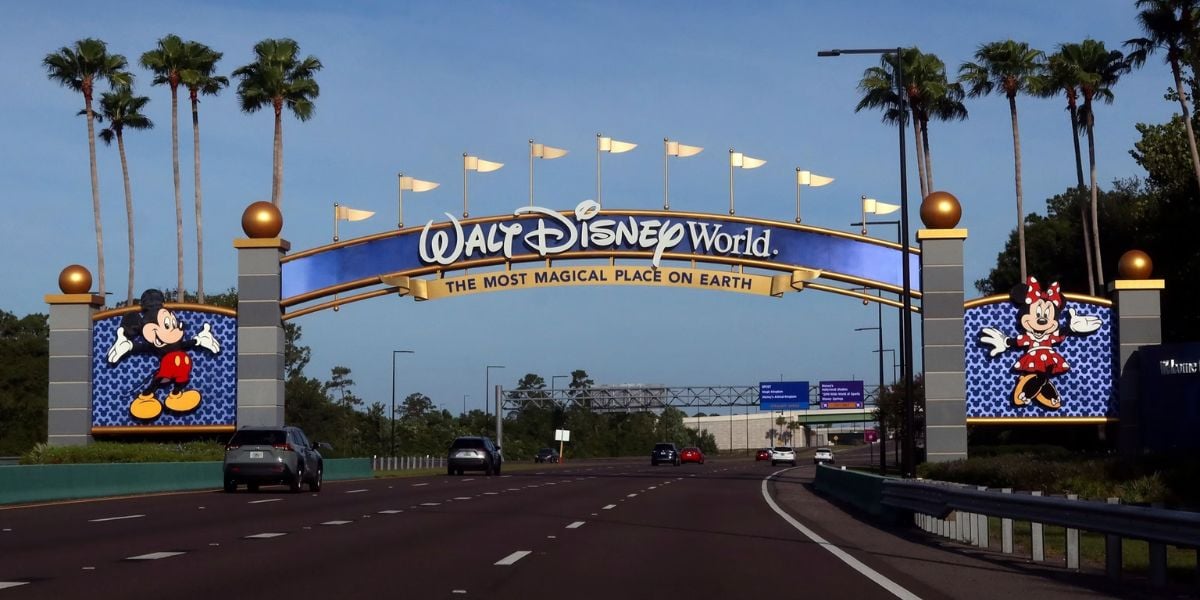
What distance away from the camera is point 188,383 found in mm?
50250

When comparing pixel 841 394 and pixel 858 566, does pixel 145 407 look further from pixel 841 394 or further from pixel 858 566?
pixel 841 394

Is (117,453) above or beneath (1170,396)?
beneath

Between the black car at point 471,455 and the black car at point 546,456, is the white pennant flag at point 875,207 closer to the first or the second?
the black car at point 471,455

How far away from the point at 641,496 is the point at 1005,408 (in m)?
15.3

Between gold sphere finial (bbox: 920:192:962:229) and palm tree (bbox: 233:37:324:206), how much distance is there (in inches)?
1287

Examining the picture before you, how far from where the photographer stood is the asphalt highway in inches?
539

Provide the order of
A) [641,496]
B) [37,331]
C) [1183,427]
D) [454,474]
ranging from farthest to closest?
[37,331]
[454,474]
[1183,427]
[641,496]

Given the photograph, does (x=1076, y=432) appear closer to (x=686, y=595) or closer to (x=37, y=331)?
(x=686, y=595)

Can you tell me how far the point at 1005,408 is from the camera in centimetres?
4756

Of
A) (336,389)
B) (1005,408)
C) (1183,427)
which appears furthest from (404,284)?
(336,389)

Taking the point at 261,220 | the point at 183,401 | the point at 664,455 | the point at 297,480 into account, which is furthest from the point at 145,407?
the point at 664,455

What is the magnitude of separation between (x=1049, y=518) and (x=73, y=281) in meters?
41.5

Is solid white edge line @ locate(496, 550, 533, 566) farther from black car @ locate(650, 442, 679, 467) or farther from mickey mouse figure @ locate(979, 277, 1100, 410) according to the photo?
black car @ locate(650, 442, 679, 467)

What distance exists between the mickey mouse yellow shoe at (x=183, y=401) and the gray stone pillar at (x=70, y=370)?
2.85 m
